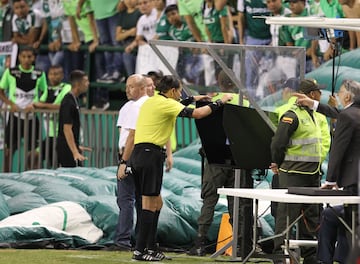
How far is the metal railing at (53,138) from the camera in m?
23.8

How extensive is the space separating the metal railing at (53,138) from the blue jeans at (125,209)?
20.8 ft

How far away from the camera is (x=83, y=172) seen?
20.3 m

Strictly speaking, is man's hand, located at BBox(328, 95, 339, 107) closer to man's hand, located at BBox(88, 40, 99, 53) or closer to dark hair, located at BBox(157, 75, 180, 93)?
dark hair, located at BBox(157, 75, 180, 93)

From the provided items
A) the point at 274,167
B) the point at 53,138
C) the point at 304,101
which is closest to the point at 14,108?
the point at 53,138

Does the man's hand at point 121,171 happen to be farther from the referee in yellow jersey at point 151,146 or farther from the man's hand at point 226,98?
the man's hand at point 226,98

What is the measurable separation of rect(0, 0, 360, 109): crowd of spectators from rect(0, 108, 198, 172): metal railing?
141cm

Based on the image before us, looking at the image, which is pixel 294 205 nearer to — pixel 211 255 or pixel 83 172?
pixel 211 255

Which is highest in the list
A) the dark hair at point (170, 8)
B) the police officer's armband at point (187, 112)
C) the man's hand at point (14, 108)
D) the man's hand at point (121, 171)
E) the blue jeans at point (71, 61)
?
the dark hair at point (170, 8)

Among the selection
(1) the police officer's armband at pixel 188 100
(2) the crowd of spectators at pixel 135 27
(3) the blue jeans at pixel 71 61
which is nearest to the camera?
(1) the police officer's armband at pixel 188 100

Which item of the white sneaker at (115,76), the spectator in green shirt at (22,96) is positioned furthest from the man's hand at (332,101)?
the white sneaker at (115,76)

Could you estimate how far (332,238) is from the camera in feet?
44.8

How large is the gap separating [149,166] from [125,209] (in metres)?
1.62

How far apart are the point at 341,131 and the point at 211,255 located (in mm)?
3759

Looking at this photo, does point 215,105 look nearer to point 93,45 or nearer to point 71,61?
point 93,45
